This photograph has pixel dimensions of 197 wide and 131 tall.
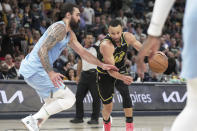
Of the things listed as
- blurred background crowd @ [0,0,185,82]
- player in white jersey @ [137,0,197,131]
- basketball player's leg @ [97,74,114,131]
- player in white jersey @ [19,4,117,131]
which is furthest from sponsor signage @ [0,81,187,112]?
player in white jersey @ [137,0,197,131]

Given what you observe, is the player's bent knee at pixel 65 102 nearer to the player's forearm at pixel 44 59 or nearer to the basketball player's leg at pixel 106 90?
the player's forearm at pixel 44 59

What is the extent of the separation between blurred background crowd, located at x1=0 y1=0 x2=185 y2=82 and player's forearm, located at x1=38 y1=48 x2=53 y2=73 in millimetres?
4678

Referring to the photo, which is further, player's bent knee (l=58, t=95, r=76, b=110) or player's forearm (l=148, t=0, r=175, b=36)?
player's bent knee (l=58, t=95, r=76, b=110)

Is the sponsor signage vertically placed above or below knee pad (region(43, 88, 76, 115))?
below

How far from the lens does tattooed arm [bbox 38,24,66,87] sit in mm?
5270

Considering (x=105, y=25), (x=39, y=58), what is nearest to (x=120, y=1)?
(x=105, y=25)

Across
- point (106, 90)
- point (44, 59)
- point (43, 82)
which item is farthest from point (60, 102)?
point (106, 90)

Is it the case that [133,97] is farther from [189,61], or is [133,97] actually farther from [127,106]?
[189,61]

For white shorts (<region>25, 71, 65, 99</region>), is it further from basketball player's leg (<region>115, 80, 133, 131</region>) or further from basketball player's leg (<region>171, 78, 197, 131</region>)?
basketball player's leg (<region>171, 78, 197, 131</region>)

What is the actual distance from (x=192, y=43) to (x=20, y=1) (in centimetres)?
1209

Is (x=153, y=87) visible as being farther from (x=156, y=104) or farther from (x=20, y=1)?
(x=20, y=1)

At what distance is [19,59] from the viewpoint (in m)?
10.7

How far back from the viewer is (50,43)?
5.45 m

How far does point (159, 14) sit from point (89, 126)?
238 inches
